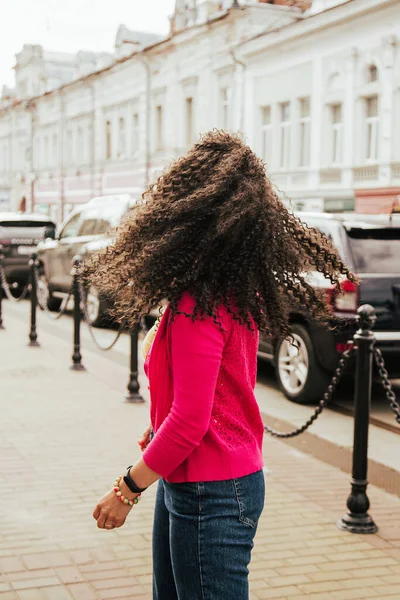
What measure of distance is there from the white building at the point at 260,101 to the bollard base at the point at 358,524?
17.5 meters

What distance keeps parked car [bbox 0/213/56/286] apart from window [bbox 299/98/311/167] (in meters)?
10.4

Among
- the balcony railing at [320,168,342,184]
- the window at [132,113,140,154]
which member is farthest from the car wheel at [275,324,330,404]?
the window at [132,113,140,154]

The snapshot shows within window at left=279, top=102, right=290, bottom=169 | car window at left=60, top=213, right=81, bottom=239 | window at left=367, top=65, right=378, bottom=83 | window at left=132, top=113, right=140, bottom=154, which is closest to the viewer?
car window at left=60, top=213, right=81, bottom=239

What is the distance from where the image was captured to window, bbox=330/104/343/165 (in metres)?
27.2

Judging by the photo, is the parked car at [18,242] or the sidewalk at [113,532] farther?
the parked car at [18,242]

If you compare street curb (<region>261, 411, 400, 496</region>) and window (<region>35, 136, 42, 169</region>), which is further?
window (<region>35, 136, 42, 169</region>)

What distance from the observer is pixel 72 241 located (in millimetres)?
16828

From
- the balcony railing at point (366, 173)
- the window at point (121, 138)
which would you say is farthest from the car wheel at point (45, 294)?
the window at point (121, 138)

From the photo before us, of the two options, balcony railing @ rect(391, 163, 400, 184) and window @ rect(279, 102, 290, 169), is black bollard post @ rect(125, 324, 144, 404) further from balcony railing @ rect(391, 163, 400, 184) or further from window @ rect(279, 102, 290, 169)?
window @ rect(279, 102, 290, 169)

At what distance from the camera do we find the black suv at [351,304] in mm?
8328

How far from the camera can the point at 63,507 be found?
17.4 feet

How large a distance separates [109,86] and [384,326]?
36.8 meters

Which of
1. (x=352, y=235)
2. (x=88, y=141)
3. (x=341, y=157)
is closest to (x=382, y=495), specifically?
(x=352, y=235)

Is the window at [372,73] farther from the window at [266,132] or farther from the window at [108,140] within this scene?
the window at [108,140]
